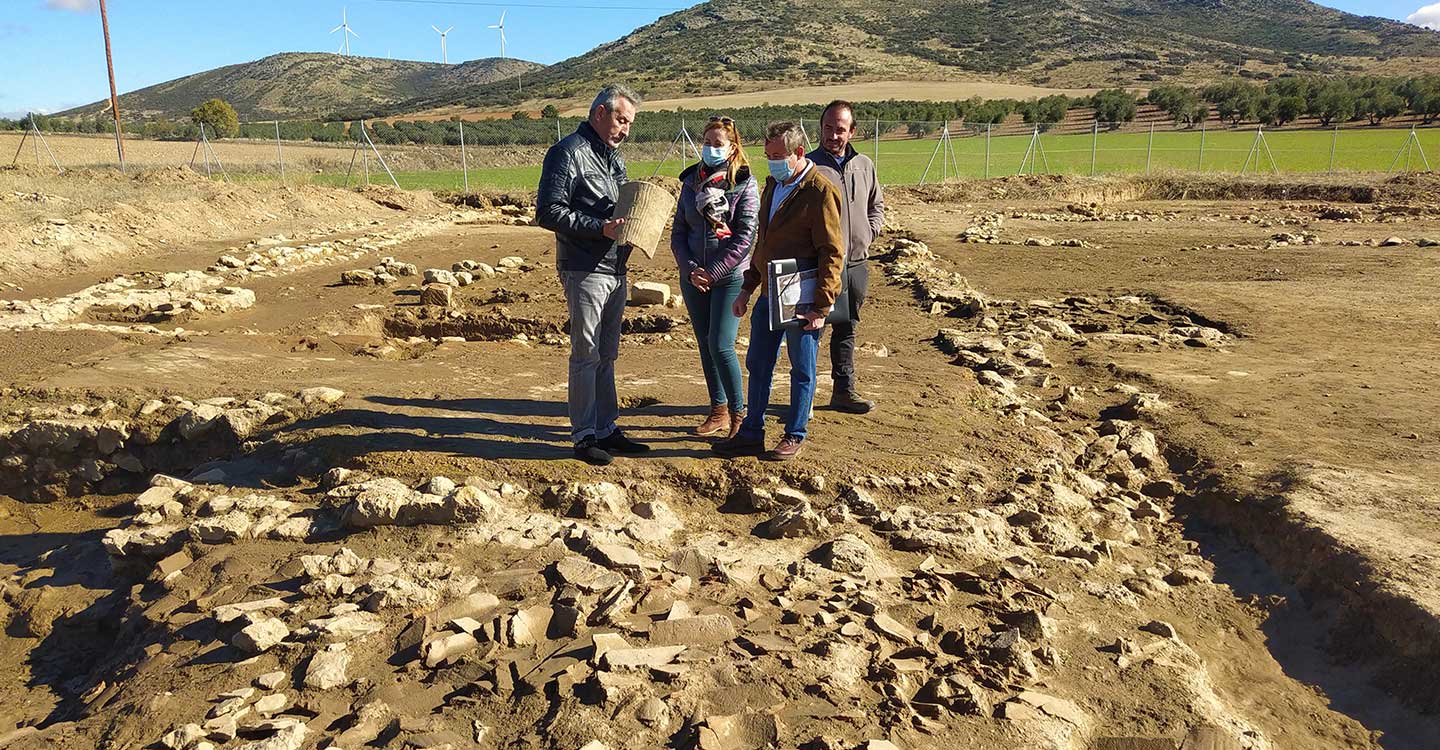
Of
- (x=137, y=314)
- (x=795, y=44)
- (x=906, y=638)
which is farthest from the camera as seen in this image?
(x=795, y=44)

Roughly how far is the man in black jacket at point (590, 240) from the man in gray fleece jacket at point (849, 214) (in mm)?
1439

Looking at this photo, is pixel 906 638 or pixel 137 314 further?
pixel 137 314

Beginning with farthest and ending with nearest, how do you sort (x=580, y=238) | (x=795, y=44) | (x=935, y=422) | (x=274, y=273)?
(x=795, y=44) → (x=274, y=273) → (x=935, y=422) → (x=580, y=238)

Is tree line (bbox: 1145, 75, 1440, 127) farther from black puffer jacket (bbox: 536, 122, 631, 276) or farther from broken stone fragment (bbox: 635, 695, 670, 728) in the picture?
broken stone fragment (bbox: 635, 695, 670, 728)

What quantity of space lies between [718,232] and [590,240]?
71cm

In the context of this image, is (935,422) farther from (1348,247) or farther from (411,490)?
(1348,247)

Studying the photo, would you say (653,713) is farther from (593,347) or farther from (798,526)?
(593,347)

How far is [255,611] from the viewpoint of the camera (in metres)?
3.55

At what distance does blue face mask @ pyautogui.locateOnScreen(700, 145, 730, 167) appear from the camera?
15.9 feet

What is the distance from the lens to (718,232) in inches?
195

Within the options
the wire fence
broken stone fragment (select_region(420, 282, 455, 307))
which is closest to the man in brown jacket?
broken stone fragment (select_region(420, 282, 455, 307))

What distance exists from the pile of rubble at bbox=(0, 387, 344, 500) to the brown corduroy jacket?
3.25 m

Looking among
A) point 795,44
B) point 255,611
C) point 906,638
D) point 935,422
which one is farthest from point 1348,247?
point 795,44

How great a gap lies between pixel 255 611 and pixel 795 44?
10906 cm
